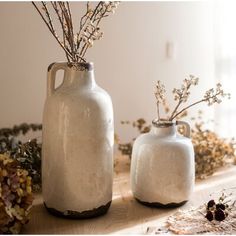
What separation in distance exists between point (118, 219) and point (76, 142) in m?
0.21

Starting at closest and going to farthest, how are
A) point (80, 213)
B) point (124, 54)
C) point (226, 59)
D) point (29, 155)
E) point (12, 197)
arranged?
point (12, 197)
point (80, 213)
point (29, 155)
point (124, 54)
point (226, 59)

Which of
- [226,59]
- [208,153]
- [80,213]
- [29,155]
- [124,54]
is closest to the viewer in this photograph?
[80,213]

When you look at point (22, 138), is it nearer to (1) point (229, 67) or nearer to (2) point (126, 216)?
(2) point (126, 216)

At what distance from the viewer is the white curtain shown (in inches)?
70.3

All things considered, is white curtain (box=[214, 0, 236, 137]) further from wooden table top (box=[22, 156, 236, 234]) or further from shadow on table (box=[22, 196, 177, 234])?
shadow on table (box=[22, 196, 177, 234])

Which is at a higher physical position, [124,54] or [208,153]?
[124,54]

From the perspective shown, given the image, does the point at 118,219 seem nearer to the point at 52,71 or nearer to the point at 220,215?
the point at 220,215

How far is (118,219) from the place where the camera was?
87 centimetres

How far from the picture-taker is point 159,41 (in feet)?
5.52

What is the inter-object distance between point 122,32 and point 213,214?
38.7 inches

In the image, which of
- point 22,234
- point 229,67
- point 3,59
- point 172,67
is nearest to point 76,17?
point 3,59

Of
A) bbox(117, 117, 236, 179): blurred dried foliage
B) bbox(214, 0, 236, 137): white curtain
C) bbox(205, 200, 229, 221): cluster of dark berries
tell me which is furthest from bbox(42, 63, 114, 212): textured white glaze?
bbox(214, 0, 236, 137): white curtain

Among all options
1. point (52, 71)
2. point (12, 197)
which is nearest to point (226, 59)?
point (52, 71)

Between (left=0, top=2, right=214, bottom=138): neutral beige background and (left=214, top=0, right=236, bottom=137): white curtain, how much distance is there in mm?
39
